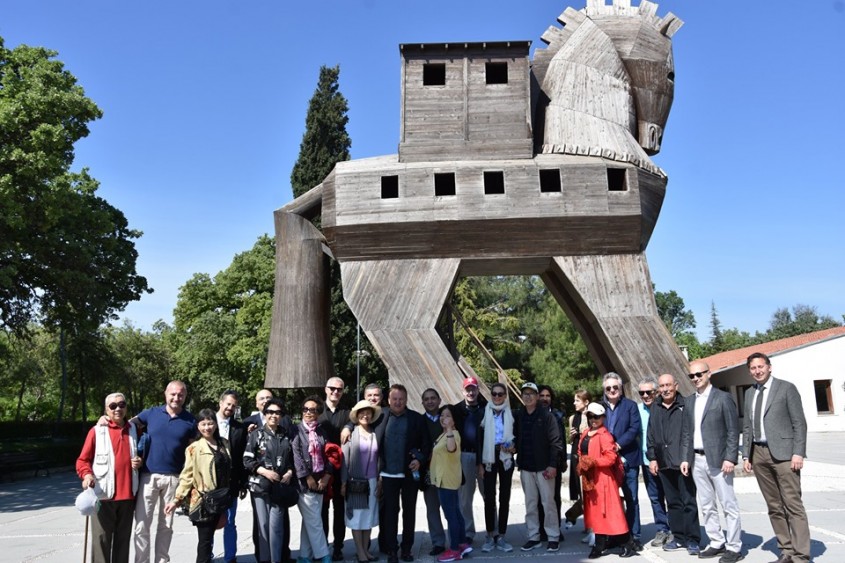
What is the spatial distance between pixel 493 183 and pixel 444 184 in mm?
1024

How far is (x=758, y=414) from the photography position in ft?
22.7

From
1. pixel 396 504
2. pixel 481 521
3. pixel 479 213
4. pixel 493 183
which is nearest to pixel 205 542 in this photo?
pixel 396 504

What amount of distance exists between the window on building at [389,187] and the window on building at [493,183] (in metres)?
1.84

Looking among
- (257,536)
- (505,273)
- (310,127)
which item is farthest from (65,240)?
(310,127)

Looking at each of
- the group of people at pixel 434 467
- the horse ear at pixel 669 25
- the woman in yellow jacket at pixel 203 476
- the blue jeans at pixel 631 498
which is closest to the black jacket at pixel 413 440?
the group of people at pixel 434 467

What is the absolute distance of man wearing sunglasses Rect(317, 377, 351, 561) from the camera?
24.8 ft

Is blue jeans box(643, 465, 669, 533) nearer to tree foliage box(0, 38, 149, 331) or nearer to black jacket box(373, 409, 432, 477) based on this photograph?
black jacket box(373, 409, 432, 477)

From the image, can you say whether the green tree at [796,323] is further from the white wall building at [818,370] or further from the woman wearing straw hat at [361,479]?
the woman wearing straw hat at [361,479]

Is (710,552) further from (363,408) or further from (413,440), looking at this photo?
(363,408)

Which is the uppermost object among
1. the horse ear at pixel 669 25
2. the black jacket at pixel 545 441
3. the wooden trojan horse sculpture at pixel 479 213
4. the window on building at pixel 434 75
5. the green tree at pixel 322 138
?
the green tree at pixel 322 138

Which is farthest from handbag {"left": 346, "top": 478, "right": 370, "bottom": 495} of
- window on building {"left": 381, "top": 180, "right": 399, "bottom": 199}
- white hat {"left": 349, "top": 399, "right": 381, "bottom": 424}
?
window on building {"left": 381, "top": 180, "right": 399, "bottom": 199}

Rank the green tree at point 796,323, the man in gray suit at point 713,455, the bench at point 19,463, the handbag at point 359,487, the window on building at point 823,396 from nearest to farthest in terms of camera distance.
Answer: the man in gray suit at point 713,455 → the handbag at point 359,487 → the bench at point 19,463 → the window on building at point 823,396 → the green tree at point 796,323

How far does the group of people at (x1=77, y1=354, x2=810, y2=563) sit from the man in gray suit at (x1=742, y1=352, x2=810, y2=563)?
0.02 meters

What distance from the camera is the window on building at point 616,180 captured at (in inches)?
529
